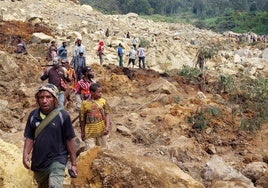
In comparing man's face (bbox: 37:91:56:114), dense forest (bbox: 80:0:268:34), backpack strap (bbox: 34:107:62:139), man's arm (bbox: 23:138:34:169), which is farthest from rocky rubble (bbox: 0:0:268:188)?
dense forest (bbox: 80:0:268:34)

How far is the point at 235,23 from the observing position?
62.3m

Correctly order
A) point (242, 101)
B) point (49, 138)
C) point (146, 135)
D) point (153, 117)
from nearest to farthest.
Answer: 1. point (49, 138)
2. point (146, 135)
3. point (153, 117)
4. point (242, 101)

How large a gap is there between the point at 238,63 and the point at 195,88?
39.4 ft

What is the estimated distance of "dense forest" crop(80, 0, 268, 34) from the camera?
197ft

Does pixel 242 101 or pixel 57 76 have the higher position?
pixel 57 76

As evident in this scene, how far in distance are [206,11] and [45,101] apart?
286ft

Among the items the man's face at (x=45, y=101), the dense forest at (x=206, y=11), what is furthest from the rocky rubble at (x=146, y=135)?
the dense forest at (x=206, y=11)

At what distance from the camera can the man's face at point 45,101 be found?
3562 millimetres

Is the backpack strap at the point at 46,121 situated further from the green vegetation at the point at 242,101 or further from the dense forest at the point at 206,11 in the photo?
the dense forest at the point at 206,11

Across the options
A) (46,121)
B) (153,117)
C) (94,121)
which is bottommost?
(153,117)

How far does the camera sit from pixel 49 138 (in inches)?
140

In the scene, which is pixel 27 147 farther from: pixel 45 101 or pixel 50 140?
pixel 45 101

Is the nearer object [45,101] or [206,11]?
[45,101]

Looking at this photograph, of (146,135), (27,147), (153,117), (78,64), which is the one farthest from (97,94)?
(78,64)
